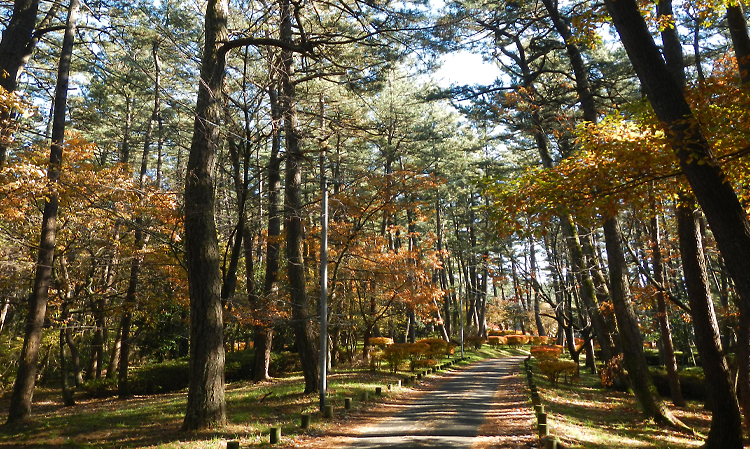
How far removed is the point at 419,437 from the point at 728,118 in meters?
6.54

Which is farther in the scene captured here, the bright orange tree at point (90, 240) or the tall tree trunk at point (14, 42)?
the bright orange tree at point (90, 240)

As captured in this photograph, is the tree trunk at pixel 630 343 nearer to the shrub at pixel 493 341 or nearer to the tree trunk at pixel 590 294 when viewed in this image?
the tree trunk at pixel 590 294

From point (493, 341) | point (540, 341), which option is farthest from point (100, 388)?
point (540, 341)

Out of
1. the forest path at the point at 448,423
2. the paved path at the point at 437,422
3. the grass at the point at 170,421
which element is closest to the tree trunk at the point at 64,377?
the grass at the point at 170,421

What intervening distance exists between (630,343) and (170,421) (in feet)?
33.7

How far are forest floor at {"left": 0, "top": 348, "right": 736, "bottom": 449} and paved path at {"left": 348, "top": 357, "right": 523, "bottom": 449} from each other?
0.70 feet

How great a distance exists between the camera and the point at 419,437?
764cm

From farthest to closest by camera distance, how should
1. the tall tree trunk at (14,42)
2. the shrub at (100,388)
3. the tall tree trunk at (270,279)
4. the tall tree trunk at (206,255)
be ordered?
the shrub at (100,388) < the tall tree trunk at (270,279) < the tall tree trunk at (14,42) < the tall tree trunk at (206,255)

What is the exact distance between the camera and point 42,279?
37.9 feet

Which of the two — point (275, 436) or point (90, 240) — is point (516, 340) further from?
point (275, 436)

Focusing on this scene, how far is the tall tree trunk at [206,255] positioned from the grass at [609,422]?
576 cm

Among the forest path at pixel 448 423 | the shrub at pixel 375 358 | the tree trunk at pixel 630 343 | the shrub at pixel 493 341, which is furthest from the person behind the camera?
the shrub at pixel 493 341

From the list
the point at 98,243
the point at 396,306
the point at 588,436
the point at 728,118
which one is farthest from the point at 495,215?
the point at 396,306

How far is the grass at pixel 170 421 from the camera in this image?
7.45 m
